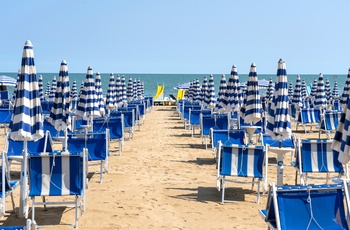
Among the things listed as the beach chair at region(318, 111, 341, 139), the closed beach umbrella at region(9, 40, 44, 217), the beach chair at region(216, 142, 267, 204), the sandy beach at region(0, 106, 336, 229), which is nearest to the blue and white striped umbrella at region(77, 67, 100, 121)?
the sandy beach at region(0, 106, 336, 229)

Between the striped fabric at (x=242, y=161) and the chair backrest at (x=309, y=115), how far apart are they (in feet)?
26.1

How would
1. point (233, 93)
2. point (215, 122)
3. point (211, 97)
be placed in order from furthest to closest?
point (211, 97), point (233, 93), point (215, 122)

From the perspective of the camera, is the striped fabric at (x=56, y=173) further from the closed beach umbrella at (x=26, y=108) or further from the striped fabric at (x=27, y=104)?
the striped fabric at (x=27, y=104)

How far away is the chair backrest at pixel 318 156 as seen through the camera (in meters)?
6.94

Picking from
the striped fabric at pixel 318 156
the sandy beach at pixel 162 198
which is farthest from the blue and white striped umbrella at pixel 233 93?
the striped fabric at pixel 318 156

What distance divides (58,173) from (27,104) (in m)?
0.86

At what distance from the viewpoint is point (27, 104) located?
216 inches

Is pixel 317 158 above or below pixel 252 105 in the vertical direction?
below

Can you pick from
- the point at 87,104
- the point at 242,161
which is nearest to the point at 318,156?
the point at 242,161

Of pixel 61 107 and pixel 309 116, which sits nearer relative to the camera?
pixel 61 107

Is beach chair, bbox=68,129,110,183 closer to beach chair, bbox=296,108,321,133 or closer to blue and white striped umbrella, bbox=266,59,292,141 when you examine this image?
blue and white striped umbrella, bbox=266,59,292,141

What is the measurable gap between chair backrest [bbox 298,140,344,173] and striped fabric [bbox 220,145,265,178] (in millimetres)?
604

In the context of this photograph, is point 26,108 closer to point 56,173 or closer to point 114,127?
point 56,173

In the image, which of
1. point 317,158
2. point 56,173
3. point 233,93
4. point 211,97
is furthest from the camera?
point 211,97
